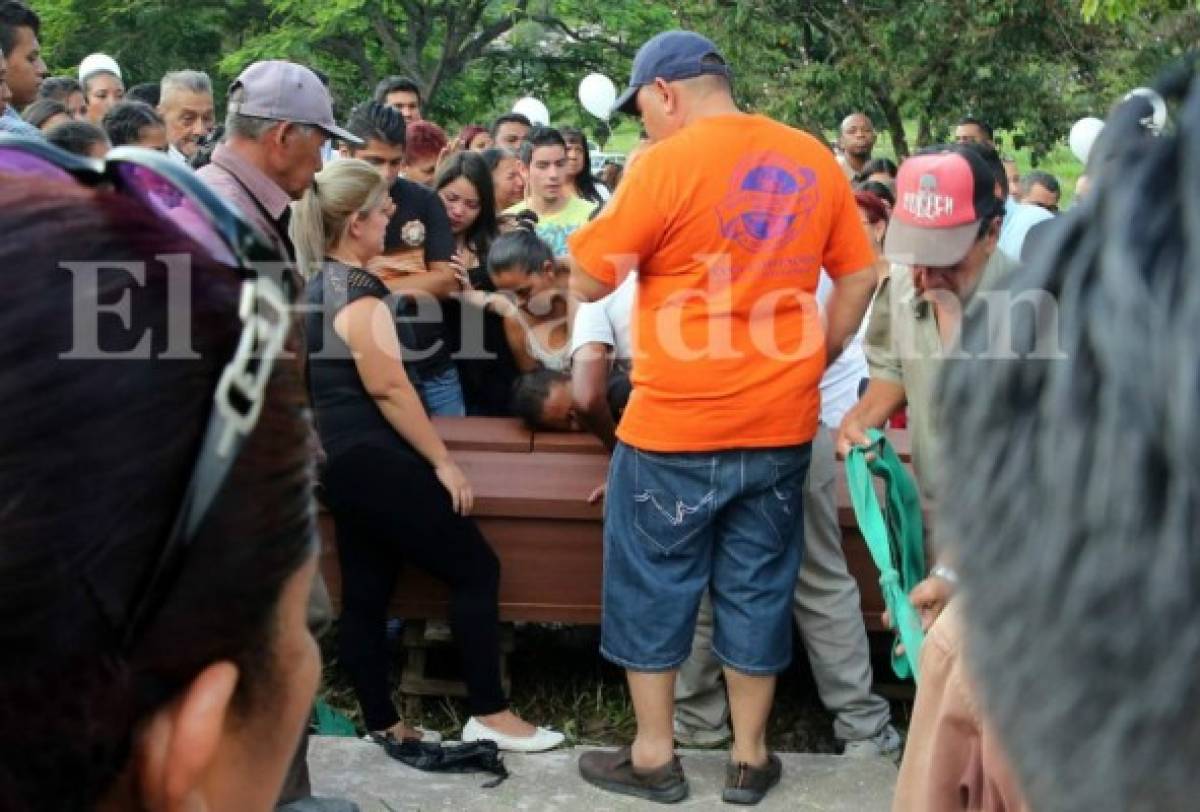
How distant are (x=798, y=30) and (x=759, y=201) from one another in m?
14.6

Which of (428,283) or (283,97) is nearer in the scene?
(283,97)

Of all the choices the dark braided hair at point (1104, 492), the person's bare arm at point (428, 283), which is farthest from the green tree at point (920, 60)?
the dark braided hair at point (1104, 492)

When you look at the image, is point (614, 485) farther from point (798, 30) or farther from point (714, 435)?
point (798, 30)

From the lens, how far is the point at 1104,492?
729mm

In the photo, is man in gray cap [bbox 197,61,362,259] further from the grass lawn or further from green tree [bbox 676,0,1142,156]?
green tree [bbox 676,0,1142,156]

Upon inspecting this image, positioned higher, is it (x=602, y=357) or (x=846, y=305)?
(x=846, y=305)

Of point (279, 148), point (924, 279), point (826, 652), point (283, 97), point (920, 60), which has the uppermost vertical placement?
point (920, 60)

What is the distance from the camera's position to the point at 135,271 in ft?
3.19

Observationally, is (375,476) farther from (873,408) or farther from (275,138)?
(873,408)

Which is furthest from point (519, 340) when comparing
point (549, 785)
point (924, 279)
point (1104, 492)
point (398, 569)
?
point (1104, 492)

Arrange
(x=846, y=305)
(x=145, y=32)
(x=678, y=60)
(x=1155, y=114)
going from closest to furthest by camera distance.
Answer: (x=1155, y=114) → (x=678, y=60) → (x=846, y=305) → (x=145, y=32)

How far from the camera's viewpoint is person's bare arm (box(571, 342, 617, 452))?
472 centimetres

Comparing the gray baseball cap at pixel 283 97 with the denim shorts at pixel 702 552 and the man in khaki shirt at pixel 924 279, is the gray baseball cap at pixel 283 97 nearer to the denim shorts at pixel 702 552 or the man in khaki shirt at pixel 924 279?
the denim shorts at pixel 702 552

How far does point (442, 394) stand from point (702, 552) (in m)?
1.66
